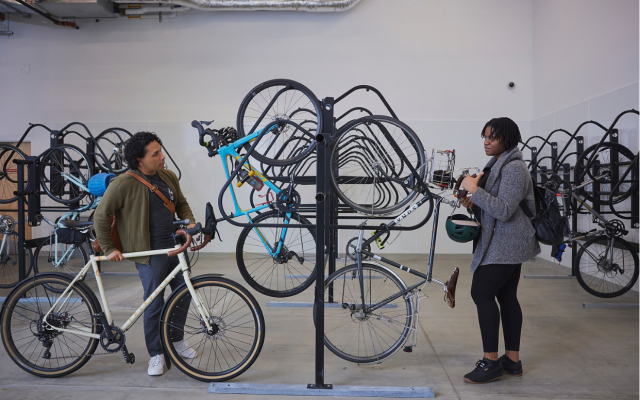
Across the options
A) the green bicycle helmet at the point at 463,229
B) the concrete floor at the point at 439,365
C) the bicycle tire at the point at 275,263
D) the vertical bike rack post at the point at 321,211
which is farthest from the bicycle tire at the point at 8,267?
the green bicycle helmet at the point at 463,229

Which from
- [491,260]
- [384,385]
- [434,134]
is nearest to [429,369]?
[384,385]

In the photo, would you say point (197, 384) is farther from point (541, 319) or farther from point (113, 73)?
point (113, 73)

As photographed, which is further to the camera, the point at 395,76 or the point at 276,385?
the point at 395,76

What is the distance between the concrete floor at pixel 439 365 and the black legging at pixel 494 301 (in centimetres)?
27

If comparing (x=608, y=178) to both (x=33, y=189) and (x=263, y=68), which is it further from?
(x=33, y=189)

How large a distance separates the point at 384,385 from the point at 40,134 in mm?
7243

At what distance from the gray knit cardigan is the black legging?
66 millimetres

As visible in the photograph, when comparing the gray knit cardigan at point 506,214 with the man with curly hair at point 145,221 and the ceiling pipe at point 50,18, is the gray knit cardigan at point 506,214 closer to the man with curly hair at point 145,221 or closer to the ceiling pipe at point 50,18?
the man with curly hair at point 145,221

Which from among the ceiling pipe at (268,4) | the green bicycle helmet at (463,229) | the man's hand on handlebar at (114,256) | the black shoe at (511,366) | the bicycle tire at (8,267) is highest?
the ceiling pipe at (268,4)

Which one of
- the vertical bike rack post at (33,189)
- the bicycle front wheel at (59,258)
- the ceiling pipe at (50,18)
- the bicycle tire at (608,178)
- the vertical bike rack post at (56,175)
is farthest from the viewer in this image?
the ceiling pipe at (50,18)

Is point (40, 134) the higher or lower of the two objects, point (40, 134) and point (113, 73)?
the lower

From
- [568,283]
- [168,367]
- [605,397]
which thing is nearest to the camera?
[605,397]

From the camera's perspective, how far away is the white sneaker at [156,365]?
281cm

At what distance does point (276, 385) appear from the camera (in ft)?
8.68
